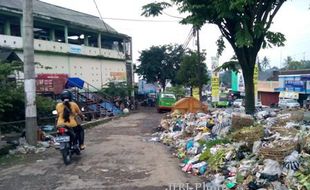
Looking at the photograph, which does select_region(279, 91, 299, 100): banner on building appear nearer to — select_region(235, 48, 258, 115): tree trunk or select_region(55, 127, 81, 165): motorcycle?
select_region(235, 48, 258, 115): tree trunk

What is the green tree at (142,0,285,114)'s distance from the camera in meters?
12.2

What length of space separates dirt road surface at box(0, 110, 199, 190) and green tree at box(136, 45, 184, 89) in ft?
133

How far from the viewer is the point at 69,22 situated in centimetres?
Result: 3253

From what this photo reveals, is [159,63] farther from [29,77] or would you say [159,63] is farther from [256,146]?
[256,146]

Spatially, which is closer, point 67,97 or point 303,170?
point 303,170

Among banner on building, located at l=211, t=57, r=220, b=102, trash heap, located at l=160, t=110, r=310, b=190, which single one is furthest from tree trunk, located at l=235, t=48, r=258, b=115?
banner on building, located at l=211, t=57, r=220, b=102

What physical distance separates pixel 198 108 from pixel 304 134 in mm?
14060

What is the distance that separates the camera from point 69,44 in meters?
33.0

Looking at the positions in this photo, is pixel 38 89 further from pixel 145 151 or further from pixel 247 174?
pixel 247 174

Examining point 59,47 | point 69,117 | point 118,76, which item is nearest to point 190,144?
point 69,117

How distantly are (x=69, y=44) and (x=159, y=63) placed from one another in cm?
2075

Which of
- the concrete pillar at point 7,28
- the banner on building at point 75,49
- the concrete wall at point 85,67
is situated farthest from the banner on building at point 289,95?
the concrete pillar at point 7,28

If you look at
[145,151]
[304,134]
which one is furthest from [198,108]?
[304,134]

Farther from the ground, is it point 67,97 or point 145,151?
point 67,97
